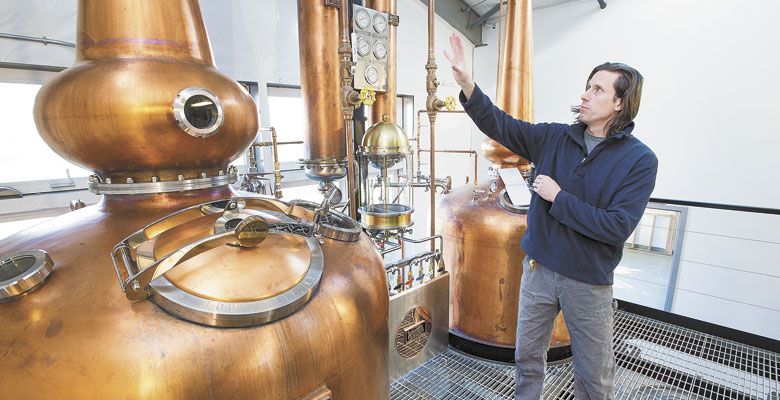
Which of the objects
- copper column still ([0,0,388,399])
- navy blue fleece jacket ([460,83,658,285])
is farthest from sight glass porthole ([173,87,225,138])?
navy blue fleece jacket ([460,83,658,285])

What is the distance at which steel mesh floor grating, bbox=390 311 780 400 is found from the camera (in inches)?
96.8

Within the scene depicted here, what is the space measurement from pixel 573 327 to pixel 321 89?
2008mm

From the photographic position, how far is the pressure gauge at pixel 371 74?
2244 millimetres

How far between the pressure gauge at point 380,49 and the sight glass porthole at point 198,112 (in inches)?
53.9

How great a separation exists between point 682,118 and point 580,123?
5.65m

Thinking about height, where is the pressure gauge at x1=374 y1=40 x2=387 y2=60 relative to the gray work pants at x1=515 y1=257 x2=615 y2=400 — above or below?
above

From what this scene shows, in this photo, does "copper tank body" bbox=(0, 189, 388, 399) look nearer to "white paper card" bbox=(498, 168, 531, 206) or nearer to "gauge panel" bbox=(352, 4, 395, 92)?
"white paper card" bbox=(498, 168, 531, 206)

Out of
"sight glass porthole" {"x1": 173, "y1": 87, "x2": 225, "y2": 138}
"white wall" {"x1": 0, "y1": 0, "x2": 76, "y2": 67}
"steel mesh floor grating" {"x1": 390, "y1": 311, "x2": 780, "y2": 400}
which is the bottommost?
"steel mesh floor grating" {"x1": 390, "y1": 311, "x2": 780, "y2": 400}

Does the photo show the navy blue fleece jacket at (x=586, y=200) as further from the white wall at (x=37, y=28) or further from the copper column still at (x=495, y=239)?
the white wall at (x=37, y=28)

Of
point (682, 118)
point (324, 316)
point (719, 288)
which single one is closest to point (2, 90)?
point (324, 316)

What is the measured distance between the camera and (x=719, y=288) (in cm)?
582

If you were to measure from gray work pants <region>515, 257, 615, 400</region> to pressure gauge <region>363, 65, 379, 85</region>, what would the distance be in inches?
57.9

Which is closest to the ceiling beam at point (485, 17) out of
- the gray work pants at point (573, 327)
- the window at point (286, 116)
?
the window at point (286, 116)

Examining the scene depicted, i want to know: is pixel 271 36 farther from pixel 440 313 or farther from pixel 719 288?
pixel 719 288
